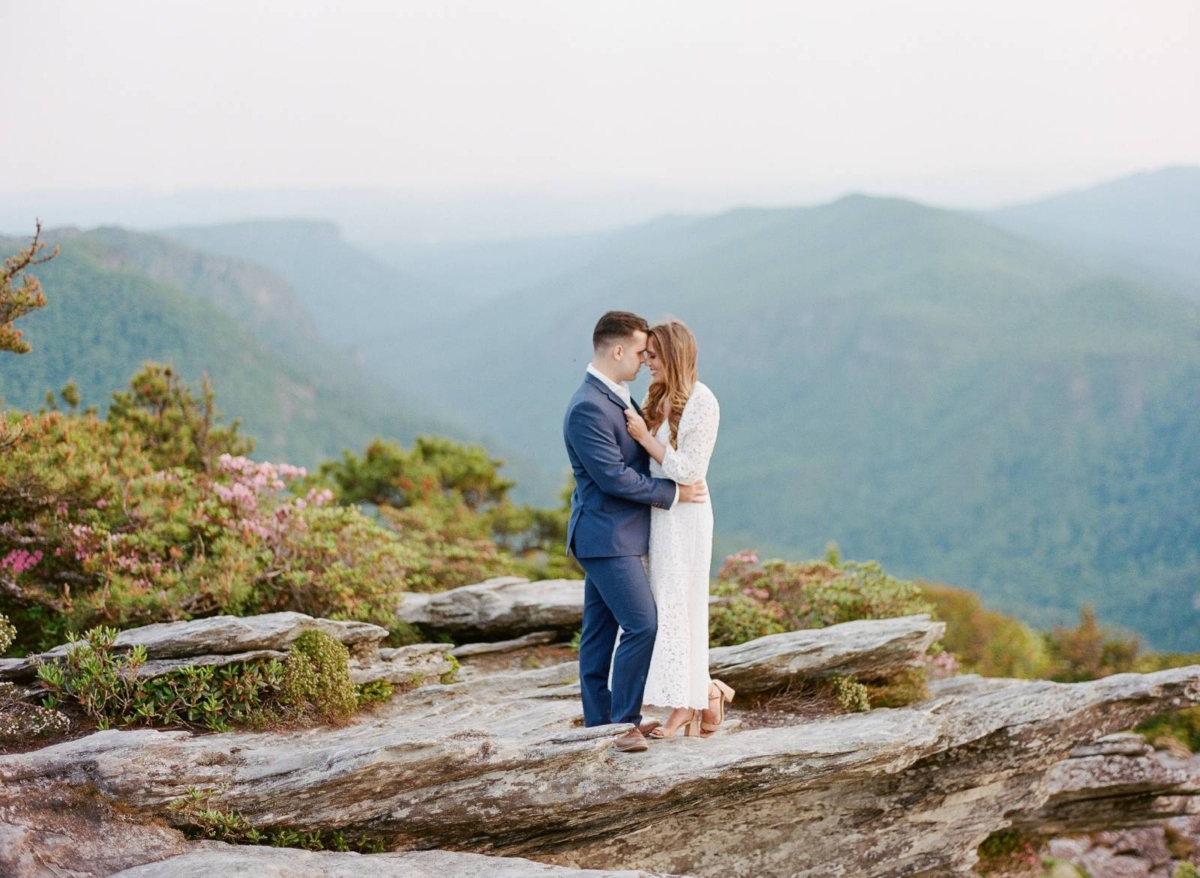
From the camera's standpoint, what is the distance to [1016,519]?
478 feet

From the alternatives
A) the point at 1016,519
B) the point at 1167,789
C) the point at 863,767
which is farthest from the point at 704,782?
the point at 1016,519

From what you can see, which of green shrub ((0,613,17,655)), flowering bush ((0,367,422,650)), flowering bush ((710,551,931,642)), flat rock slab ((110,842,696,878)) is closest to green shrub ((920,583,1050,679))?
flowering bush ((710,551,931,642))

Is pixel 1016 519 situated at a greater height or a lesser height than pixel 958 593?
lesser

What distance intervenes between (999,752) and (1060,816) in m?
3.29

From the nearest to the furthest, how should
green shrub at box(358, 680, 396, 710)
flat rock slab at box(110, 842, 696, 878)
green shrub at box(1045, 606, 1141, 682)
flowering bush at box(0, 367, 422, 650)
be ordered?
flat rock slab at box(110, 842, 696, 878)
green shrub at box(358, 680, 396, 710)
flowering bush at box(0, 367, 422, 650)
green shrub at box(1045, 606, 1141, 682)

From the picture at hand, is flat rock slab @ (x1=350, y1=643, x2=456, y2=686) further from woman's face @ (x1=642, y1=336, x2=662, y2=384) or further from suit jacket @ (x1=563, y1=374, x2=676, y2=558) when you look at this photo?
woman's face @ (x1=642, y1=336, x2=662, y2=384)

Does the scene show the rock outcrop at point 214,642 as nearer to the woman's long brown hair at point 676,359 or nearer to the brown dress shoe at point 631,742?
the brown dress shoe at point 631,742

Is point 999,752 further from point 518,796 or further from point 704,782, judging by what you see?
point 518,796

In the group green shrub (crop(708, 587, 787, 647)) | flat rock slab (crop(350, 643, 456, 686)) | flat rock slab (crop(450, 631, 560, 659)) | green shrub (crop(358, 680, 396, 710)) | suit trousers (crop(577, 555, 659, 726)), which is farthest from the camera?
green shrub (crop(708, 587, 787, 647))

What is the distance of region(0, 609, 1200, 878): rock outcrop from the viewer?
675cm

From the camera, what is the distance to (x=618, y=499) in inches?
291

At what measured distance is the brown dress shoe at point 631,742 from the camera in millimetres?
7445

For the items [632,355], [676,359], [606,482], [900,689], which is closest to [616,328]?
[632,355]

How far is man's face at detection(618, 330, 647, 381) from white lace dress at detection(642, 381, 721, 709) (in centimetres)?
52
